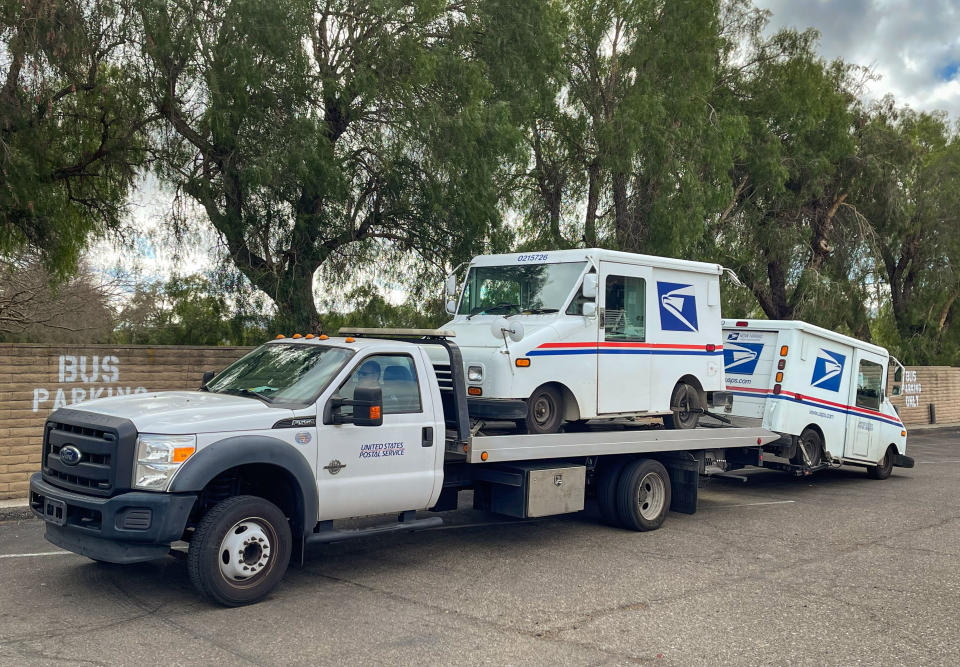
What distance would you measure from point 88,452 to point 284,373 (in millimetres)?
1716

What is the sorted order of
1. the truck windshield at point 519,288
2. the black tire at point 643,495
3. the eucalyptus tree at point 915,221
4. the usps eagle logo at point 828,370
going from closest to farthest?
the truck windshield at point 519,288
the black tire at point 643,495
the usps eagle logo at point 828,370
the eucalyptus tree at point 915,221

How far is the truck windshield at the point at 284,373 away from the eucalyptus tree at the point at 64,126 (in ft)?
19.2

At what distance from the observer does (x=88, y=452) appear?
629 centimetres

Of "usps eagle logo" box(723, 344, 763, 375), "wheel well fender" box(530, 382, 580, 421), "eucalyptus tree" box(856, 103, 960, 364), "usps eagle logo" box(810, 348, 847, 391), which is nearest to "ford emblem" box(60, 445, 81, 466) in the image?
"wheel well fender" box(530, 382, 580, 421)

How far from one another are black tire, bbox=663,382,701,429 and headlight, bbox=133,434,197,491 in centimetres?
613

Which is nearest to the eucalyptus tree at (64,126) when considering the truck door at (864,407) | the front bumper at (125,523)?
the front bumper at (125,523)

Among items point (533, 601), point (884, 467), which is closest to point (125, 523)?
point (533, 601)

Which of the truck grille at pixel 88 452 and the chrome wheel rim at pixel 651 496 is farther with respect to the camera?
the chrome wheel rim at pixel 651 496

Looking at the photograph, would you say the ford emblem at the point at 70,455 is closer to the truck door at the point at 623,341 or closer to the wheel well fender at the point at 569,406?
the wheel well fender at the point at 569,406

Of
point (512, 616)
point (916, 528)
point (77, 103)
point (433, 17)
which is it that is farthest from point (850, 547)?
point (77, 103)

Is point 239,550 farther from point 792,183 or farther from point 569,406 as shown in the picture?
point 792,183

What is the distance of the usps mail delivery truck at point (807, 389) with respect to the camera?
12.6 metres

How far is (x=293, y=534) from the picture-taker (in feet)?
22.8

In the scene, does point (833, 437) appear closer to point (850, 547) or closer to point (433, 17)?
point (850, 547)
